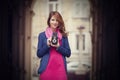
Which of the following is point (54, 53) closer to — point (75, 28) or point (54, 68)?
point (54, 68)

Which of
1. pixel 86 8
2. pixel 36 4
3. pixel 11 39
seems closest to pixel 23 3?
pixel 36 4

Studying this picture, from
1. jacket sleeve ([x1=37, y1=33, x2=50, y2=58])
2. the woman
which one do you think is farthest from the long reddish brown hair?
jacket sleeve ([x1=37, y1=33, x2=50, y2=58])

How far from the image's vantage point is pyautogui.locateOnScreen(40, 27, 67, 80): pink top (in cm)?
313

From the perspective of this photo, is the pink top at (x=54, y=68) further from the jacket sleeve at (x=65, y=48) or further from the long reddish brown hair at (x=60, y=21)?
the long reddish brown hair at (x=60, y=21)

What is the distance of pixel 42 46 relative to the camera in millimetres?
3129

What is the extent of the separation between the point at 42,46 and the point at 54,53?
11 centimetres

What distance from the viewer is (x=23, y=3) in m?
3.19

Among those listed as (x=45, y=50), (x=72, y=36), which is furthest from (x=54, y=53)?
(x=72, y=36)

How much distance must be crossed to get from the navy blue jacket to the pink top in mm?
28

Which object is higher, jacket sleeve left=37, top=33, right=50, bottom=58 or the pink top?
jacket sleeve left=37, top=33, right=50, bottom=58

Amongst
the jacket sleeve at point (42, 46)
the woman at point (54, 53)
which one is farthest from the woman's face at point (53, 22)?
the jacket sleeve at point (42, 46)

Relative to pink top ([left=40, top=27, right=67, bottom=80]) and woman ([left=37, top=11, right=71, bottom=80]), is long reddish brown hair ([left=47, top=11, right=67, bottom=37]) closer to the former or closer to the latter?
woman ([left=37, top=11, right=71, bottom=80])

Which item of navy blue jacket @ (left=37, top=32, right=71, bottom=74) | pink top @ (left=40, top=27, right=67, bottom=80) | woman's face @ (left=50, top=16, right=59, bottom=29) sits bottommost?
pink top @ (left=40, top=27, right=67, bottom=80)

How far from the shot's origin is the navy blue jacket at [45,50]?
10.2 ft
